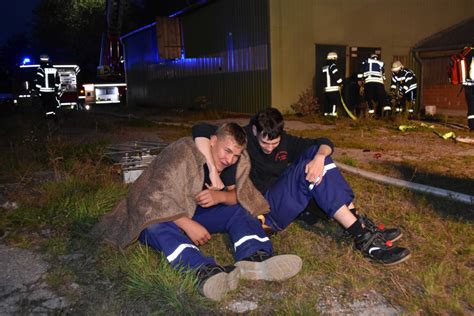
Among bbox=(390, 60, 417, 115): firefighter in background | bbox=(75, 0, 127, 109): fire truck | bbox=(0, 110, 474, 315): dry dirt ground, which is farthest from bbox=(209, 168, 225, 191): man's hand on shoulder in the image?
bbox=(75, 0, 127, 109): fire truck

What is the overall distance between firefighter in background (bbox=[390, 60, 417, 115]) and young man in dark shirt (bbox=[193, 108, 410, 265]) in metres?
9.52

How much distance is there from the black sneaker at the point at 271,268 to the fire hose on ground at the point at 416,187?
229cm

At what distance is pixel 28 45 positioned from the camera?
52906 millimetres

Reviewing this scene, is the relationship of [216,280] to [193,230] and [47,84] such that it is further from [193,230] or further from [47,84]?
[47,84]

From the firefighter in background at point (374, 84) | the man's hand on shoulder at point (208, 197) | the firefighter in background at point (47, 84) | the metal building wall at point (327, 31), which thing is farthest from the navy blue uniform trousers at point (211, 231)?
the metal building wall at point (327, 31)

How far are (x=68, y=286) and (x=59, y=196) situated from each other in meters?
1.86

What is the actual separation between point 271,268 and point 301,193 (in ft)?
2.29

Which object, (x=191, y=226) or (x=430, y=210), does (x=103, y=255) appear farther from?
(x=430, y=210)

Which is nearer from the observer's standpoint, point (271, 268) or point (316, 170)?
point (271, 268)

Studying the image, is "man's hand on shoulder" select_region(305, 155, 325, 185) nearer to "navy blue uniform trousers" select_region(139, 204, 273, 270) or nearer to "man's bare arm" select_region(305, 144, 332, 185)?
"man's bare arm" select_region(305, 144, 332, 185)

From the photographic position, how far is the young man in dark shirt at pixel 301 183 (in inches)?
120

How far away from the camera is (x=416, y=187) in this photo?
15.5 ft


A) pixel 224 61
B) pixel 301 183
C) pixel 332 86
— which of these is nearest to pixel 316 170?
pixel 301 183

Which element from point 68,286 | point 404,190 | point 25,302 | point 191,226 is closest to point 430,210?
point 404,190
